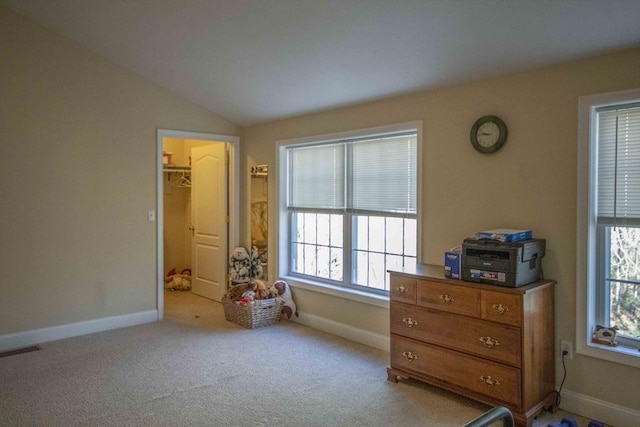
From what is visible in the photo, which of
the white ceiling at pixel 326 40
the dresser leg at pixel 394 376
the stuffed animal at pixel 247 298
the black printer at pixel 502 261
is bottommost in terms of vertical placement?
the dresser leg at pixel 394 376

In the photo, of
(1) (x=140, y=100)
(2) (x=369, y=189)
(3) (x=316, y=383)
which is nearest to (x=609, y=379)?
(3) (x=316, y=383)

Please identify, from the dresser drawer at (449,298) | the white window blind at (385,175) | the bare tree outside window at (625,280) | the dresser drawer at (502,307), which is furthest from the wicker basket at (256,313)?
the bare tree outside window at (625,280)

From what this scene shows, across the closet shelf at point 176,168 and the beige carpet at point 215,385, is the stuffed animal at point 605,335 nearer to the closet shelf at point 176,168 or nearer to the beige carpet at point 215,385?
the beige carpet at point 215,385

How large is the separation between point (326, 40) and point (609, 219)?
221 centimetres

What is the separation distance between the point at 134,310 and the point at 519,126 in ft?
13.5

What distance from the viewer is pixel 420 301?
313 centimetres

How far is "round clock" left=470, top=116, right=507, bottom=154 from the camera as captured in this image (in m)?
3.14

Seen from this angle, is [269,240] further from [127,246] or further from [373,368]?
[373,368]

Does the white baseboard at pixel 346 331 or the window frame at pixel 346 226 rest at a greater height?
the window frame at pixel 346 226

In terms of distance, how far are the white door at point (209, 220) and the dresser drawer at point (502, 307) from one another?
11.9ft

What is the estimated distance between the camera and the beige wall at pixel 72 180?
159 inches

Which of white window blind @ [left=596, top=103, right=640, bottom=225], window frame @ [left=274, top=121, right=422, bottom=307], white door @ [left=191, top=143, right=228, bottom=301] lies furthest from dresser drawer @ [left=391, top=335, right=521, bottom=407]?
white door @ [left=191, top=143, right=228, bottom=301]

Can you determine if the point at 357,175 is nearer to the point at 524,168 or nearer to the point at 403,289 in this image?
the point at 403,289

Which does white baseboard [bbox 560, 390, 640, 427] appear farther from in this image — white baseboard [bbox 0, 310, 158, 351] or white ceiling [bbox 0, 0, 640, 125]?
white baseboard [bbox 0, 310, 158, 351]
